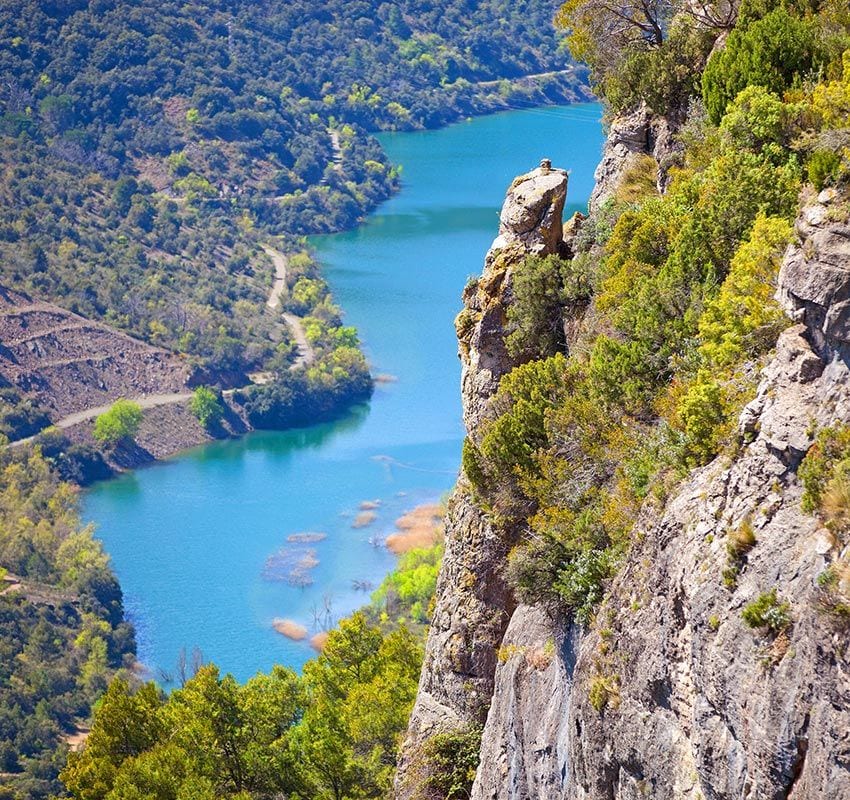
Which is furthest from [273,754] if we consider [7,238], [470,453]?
[7,238]

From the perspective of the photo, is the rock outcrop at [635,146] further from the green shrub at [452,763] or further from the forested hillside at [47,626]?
the forested hillside at [47,626]

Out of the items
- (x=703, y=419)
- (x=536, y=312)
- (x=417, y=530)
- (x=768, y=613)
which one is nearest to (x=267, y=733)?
(x=536, y=312)

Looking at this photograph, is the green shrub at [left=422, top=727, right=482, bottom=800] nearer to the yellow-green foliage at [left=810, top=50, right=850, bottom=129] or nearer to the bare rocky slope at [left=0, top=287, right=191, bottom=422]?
the yellow-green foliage at [left=810, top=50, right=850, bottom=129]

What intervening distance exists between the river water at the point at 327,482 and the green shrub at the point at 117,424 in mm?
3525

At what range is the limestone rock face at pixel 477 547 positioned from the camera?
69.4 ft

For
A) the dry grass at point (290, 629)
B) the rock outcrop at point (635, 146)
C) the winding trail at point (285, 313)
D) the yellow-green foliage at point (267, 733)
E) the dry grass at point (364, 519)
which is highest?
the rock outcrop at point (635, 146)

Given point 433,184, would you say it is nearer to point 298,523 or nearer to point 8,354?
point 8,354

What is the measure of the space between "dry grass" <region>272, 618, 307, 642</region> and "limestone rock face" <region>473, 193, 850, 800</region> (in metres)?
55.7

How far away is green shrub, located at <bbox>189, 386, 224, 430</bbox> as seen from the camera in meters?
103

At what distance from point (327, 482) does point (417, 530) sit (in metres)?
11.7

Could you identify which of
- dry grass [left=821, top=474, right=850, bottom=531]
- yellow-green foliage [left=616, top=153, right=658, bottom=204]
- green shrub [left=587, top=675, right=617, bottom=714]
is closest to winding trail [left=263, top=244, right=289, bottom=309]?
yellow-green foliage [left=616, top=153, right=658, bottom=204]

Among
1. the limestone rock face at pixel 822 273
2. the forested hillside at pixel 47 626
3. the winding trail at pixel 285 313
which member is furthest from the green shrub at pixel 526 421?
the winding trail at pixel 285 313

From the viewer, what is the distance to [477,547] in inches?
834

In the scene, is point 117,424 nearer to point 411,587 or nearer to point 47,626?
point 47,626
